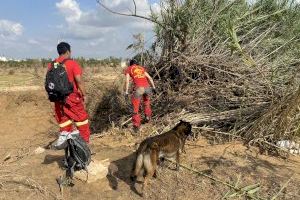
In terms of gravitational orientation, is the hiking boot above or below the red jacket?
below

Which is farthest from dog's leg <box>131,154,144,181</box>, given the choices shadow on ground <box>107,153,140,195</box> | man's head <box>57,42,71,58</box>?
man's head <box>57,42,71,58</box>

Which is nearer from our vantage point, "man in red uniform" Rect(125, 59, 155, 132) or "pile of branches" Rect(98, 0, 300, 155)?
"pile of branches" Rect(98, 0, 300, 155)

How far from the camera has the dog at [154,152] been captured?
623 centimetres

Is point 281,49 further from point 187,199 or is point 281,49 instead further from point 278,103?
point 187,199

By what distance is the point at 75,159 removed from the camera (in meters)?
6.78

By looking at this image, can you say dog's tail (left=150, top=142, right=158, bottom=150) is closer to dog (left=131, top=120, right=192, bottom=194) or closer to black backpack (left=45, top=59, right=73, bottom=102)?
dog (left=131, top=120, right=192, bottom=194)

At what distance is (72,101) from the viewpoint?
22.5 ft

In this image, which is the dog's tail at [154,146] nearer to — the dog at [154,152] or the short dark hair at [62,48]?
the dog at [154,152]

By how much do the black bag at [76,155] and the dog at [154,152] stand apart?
0.77 meters

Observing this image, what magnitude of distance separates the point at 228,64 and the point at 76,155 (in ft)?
13.7

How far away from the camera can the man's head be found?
672cm

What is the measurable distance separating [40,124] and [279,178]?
8.64 m

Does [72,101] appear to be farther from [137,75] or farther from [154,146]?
[137,75]

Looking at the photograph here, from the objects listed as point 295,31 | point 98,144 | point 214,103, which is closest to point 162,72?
point 214,103
